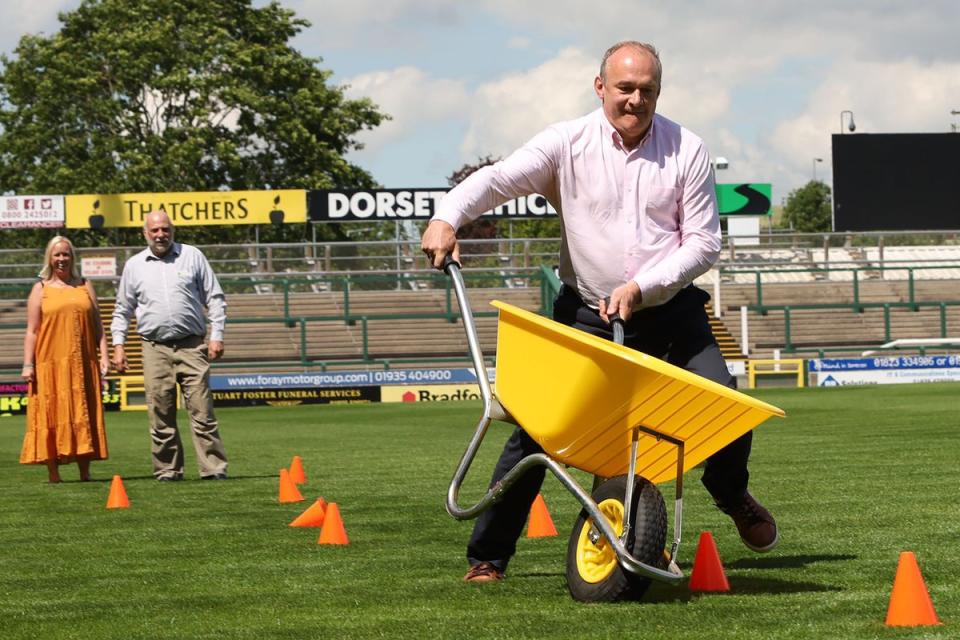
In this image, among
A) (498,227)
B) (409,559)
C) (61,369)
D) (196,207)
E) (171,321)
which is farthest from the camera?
(498,227)

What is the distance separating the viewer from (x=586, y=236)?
19.5 feet

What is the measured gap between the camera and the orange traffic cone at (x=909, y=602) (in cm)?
484

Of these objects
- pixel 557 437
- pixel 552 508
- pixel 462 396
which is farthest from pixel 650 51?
pixel 462 396

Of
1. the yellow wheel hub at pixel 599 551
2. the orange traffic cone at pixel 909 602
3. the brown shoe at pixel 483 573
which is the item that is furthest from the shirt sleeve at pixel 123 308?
the orange traffic cone at pixel 909 602

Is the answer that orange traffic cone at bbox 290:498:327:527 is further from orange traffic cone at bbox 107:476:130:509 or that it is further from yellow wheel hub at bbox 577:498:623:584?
yellow wheel hub at bbox 577:498:623:584

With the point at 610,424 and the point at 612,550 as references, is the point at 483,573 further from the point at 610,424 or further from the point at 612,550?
the point at 610,424

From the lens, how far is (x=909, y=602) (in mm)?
4848

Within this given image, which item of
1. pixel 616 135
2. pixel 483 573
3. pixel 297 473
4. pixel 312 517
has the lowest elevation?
pixel 297 473

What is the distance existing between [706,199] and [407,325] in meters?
34.9

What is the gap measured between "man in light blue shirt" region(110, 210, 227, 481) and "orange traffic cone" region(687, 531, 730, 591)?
6581 mm

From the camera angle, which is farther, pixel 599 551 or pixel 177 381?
pixel 177 381

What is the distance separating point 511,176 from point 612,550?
1389 mm

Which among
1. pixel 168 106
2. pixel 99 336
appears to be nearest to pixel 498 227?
pixel 168 106

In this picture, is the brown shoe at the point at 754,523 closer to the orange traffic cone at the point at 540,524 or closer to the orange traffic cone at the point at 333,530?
the orange traffic cone at the point at 540,524
